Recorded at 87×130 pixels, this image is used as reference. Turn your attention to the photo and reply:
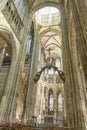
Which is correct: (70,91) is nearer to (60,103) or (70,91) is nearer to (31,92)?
(31,92)

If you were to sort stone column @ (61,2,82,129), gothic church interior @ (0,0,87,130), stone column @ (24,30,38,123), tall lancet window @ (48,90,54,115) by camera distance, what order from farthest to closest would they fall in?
tall lancet window @ (48,90,54,115)
stone column @ (24,30,38,123)
stone column @ (61,2,82,129)
gothic church interior @ (0,0,87,130)

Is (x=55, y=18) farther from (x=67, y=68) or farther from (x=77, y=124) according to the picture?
(x=77, y=124)

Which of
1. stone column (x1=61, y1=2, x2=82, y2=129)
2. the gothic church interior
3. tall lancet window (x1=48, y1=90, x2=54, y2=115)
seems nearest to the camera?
the gothic church interior

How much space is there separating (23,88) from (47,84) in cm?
497

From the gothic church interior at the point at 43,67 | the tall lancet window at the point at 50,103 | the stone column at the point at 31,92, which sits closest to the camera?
the gothic church interior at the point at 43,67

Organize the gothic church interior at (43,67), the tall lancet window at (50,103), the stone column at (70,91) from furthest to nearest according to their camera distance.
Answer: the tall lancet window at (50,103) → the stone column at (70,91) → the gothic church interior at (43,67)

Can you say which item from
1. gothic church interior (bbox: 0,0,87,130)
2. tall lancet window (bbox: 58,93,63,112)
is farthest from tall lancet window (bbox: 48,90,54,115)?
tall lancet window (bbox: 58,93,63,112)

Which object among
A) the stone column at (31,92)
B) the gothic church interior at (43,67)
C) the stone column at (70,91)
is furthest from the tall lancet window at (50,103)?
the stone column at (70,91)

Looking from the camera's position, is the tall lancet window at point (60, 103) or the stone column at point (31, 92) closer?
the stone column at point (31, 92)

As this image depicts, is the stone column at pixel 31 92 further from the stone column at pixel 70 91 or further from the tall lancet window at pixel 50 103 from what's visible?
the tall lancet window at pixel 50 103

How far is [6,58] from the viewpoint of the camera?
1741 cm

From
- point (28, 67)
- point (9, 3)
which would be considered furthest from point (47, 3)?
point (28, 67)

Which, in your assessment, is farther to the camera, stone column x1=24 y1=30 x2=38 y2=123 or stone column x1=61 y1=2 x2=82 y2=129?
stone column x1=24 y1=30 x2=38 y2=123

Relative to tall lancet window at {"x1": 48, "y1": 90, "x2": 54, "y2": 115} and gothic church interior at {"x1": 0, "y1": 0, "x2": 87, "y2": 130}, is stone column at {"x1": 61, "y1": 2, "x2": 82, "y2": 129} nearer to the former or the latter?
gothic church interior at {"x1": 0, "y1": 0, "x2": 87, "y2": 130}
